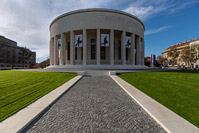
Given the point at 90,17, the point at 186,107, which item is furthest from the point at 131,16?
the point at 186,107

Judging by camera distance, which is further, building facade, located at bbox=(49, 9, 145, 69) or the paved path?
building facade, located at bbox=(49, 9, 145, 69)

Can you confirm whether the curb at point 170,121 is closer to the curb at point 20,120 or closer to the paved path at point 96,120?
the paved path at point 96,120

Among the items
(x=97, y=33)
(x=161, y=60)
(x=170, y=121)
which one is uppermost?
(x=97, y=33)

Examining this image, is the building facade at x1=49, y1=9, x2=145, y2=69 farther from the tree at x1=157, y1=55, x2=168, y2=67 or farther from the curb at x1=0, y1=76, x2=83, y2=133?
the tree at x1=157, y1=55, x2=168, y2=67

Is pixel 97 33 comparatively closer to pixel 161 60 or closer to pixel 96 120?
pixel 96 120

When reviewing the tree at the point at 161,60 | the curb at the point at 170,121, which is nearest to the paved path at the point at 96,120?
the curb at the point at 170,121

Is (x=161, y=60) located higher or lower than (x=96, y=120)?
higher

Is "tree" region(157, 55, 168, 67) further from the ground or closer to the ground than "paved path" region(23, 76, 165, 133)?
further from the ground

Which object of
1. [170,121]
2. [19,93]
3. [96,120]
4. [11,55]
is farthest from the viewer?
[11,55]

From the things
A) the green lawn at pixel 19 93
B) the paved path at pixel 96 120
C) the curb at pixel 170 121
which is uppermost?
the green lawn at pixel 19 93

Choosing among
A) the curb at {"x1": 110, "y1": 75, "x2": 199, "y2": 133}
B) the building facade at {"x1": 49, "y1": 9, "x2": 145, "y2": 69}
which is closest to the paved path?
the curb at {"x1": 110, "y1": 75, "x2": 199, "y2": 133}

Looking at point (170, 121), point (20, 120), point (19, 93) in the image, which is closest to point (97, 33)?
point (19, 93)

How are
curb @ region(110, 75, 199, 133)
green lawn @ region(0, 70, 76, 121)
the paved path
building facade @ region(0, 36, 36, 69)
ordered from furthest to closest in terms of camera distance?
building facade @ region(0, 36, 36, 69)
green lawn @ region(0, 70, 76, 121)
the paved path
curb @ region(110, 75, 199, 133)

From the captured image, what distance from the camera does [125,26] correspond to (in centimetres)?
2597
